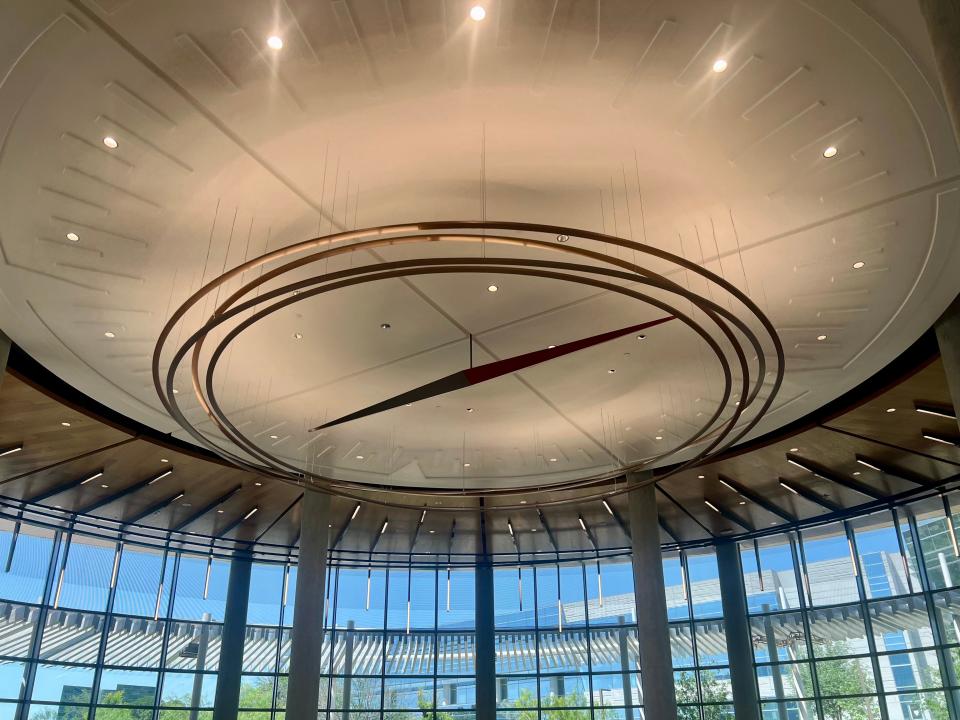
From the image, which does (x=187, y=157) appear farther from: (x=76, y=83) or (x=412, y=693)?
(x=412, y=693)

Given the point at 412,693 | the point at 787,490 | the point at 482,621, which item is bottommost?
the point at 412,693

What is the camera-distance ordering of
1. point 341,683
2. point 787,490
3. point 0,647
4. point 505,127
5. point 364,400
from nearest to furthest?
point 505,127 < point 364,400 < point 0,647 < point 787,490 < point 341,683

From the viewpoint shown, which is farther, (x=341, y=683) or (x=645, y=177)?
(x=341, y=683)

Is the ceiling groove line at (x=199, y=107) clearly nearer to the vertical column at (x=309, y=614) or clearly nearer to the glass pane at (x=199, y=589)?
the vertical column at (x=309, y=614)

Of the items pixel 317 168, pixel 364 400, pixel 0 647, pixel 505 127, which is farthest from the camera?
pixel 0 647

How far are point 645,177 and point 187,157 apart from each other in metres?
5.71

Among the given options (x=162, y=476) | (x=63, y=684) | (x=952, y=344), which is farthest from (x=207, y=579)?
(x=952, y=344)

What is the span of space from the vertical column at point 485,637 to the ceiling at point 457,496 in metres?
0.63

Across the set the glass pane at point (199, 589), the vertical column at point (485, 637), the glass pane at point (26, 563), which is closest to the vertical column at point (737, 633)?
the vertical column at point (485, 637)

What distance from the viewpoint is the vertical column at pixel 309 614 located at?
58.0 feet

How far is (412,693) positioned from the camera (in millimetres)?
27266

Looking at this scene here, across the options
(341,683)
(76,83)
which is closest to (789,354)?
(76,83)

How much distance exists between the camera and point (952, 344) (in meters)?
12.2

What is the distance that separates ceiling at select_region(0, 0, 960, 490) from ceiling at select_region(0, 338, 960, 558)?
2919mm
